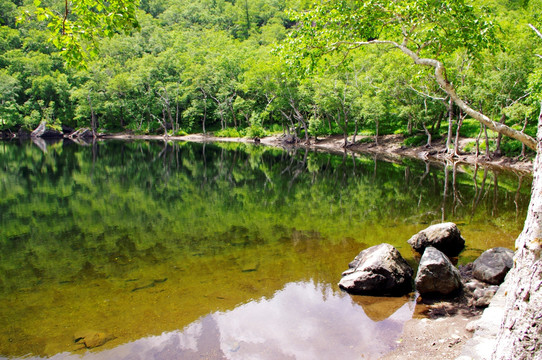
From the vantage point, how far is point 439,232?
12570mm

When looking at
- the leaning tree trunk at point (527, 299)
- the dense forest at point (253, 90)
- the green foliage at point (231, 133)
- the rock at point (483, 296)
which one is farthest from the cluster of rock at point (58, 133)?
the leaning tree trunk at point (527, 299)

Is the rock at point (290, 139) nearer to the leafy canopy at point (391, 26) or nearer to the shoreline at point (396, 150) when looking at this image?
the shoreline at point (396, 150)

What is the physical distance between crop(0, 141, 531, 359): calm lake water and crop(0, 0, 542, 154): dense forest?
273 inches

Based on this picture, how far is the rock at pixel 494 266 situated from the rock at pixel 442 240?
5.44 ft

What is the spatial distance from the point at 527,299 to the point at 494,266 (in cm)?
804

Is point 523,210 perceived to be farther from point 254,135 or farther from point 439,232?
point 254,135

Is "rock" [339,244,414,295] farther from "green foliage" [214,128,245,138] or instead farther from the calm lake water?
"green foliage" [214,128,245,138]

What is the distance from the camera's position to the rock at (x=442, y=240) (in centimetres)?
1245

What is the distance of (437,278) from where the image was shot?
955cm

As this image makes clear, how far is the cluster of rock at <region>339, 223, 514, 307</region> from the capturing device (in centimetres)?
955

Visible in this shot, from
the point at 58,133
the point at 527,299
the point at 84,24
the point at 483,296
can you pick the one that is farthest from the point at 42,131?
the point at 527,299

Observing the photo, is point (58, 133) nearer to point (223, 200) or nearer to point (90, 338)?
point (223, 200)

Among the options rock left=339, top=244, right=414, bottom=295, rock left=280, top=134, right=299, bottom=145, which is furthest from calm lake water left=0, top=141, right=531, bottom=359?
rock left=280, top=134, right=299, bottom=145

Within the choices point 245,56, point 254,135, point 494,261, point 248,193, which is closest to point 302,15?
point 494,261
